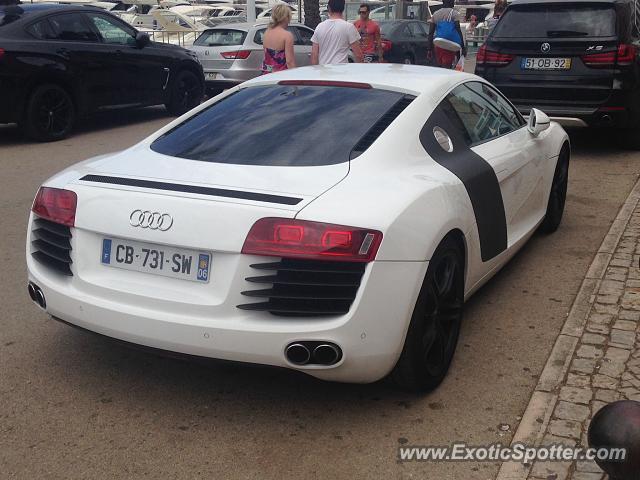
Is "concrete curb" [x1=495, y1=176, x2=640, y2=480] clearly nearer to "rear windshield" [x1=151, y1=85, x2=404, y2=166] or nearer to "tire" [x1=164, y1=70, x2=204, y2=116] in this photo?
"rear windshield" [x1=151, y1=85, x2=404, y2=166]

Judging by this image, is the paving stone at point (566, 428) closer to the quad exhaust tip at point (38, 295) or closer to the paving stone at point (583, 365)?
the paving stone at point (583, 365)

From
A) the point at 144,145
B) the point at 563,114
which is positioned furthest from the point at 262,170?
the point at 563,114

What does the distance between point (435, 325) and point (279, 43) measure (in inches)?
248

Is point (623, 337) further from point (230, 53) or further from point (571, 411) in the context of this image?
point (230, 53)

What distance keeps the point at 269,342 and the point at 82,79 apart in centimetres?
841

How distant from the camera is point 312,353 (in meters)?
3.09

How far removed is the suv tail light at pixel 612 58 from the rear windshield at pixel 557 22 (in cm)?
21

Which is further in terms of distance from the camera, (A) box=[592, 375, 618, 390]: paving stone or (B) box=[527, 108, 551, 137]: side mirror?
(B) box=[527, 108, 551, 137]: side mirror

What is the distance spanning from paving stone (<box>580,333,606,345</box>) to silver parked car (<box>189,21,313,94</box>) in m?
10.3

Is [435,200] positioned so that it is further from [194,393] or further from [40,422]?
[40,422]

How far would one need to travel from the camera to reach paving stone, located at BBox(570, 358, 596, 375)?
12.6 ft

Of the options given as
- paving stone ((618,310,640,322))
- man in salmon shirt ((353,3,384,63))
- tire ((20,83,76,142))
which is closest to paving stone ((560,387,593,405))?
paving stone ((618,310,640,322))

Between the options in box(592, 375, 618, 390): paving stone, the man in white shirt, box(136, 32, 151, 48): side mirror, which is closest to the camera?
box(592, 375, 618, 390): paving stone

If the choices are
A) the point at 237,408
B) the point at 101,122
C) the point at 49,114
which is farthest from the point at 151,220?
the point at 101,122
